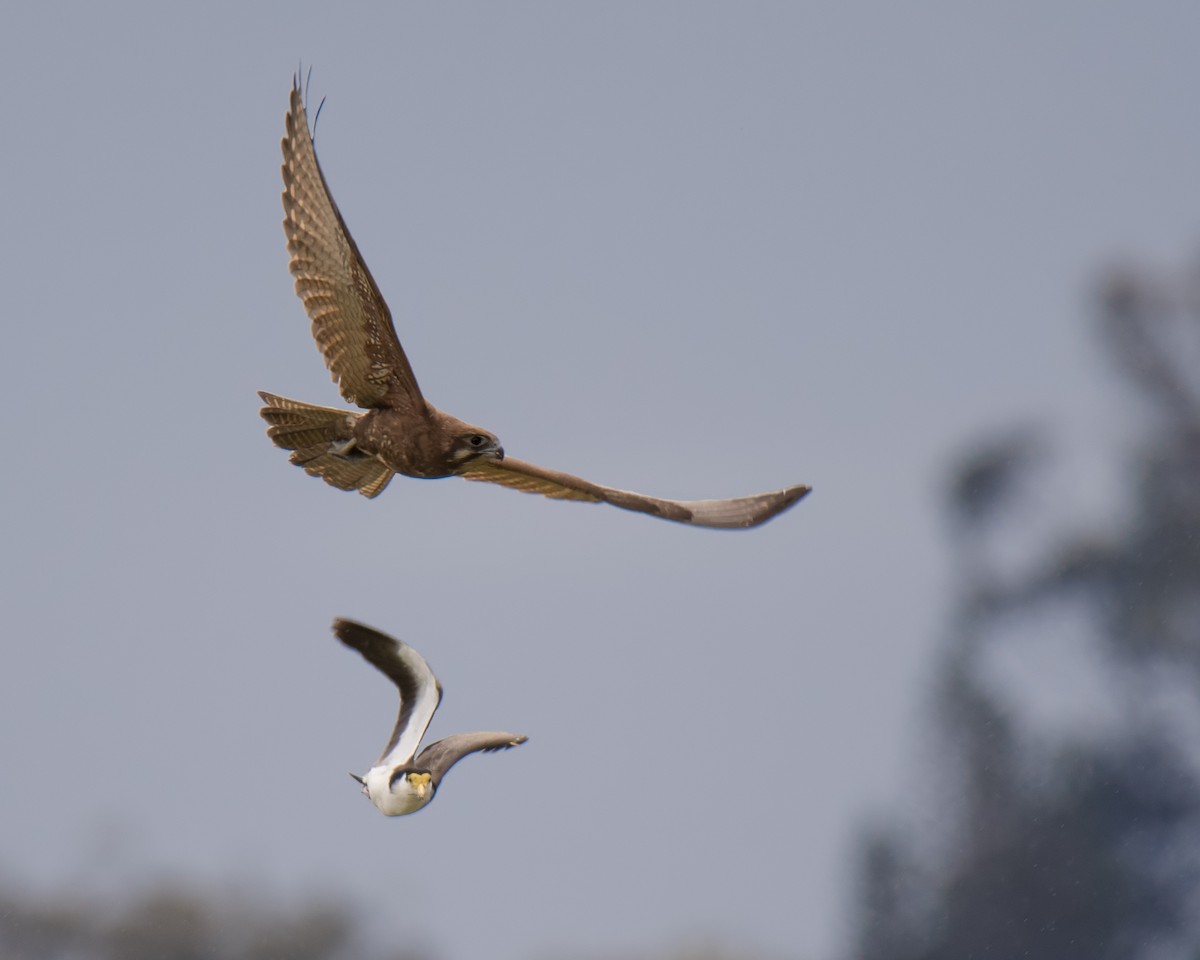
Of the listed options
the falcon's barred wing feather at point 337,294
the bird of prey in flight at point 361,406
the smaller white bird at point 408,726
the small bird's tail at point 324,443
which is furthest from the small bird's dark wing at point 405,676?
the small bird's tail at point 324,443

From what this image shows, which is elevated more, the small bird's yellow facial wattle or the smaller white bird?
the smaller white bird

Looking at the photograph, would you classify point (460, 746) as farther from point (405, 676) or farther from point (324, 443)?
point (324, 443)

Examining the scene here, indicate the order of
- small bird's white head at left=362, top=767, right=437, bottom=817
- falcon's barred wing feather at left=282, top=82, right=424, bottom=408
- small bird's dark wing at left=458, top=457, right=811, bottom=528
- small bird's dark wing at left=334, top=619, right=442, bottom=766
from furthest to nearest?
small bird's dark wing at left=458, top=457, right=811, bottom=528 < falcon's barred wing feather at left=282, top=82, right=424, bottom=408 < small bird's dark wing at left=334, top=619, right=442, bottom=766 < small bird's white head at left=362, top=767, right=437, bottom=817

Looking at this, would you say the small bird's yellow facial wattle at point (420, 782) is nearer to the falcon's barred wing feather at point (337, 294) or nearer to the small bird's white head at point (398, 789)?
the small bird's white head at point (398, 789)

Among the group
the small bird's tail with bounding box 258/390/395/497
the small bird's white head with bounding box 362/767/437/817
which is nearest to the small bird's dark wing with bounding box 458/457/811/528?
the small bird's tail with bounding box 258/390/395/497

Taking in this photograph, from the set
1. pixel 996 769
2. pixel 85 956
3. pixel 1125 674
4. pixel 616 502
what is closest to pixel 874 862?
pixel 996 769

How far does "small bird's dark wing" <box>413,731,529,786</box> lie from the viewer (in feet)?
19.5

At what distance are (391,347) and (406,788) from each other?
83.3 inches

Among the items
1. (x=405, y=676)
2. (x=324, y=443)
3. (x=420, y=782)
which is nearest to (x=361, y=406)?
(x=324, y=443)

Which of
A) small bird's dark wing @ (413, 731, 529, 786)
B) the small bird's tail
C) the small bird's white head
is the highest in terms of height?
the small bird's tail

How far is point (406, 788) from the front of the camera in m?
5.64

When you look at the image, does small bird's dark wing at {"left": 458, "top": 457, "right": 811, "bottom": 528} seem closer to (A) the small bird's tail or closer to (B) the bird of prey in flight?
(B) the bird of prey in flight

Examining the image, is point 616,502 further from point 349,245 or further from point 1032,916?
point 1032,916

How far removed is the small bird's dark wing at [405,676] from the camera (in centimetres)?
595
